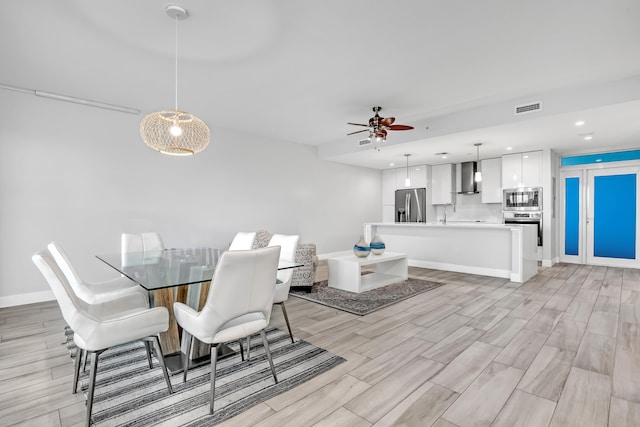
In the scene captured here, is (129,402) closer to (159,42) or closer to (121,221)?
(159,42)

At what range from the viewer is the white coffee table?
4516mm

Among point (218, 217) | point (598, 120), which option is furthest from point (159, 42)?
point (598, 120)

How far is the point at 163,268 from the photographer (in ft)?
8.27

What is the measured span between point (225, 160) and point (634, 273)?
7859mm

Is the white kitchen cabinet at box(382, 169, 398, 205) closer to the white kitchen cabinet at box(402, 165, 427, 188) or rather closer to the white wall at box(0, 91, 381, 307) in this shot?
the white kitchen cabinet at box(402, 165, 427, 188)

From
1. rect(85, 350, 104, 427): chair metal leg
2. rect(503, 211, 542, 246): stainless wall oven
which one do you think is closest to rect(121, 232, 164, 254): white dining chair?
rect(85, 350, 104, 427): chair metal leg

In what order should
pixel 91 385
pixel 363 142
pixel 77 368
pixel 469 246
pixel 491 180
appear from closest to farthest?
1. pixel 91 385
2. pixel 77 368
3. pixel 469 246
4. pixel 363 142
5. pixel 491 180

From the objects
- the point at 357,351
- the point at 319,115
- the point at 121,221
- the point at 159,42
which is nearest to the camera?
the point at 357,351

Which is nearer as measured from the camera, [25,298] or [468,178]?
[25,298]

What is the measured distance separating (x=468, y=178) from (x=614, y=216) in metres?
2.91

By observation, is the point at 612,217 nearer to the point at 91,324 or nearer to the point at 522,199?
the point at 522,199

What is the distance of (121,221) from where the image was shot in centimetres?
466

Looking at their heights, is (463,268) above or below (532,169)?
below

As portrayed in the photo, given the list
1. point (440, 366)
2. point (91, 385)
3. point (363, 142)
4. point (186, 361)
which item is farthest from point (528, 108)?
point (91, 385)
